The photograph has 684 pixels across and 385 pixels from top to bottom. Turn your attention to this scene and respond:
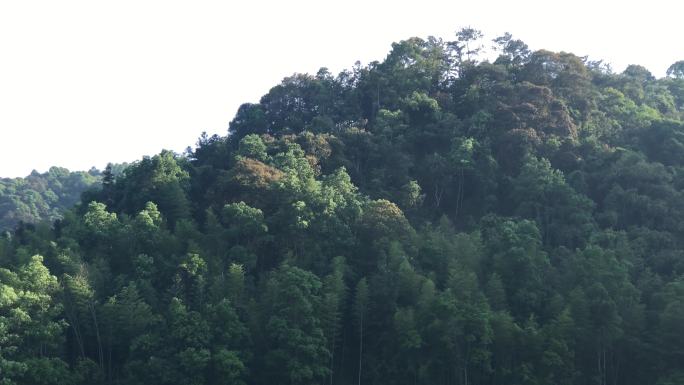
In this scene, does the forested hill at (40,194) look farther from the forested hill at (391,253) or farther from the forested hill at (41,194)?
the forested hill at (391,253)

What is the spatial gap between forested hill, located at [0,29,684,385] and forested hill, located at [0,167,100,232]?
70.0 ft

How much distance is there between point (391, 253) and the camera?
32.5m

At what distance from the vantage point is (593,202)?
36.0 m

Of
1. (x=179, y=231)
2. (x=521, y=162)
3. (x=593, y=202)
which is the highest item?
(x=521, y=162)

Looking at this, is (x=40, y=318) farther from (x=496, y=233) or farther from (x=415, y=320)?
(x=496, y=233)

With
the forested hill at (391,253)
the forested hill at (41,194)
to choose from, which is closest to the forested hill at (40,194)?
the forested hill at (41,194)

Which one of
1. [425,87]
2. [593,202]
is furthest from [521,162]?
[425,87]

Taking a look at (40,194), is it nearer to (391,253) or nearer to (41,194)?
(41,194)

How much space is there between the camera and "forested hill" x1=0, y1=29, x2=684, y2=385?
28797mm

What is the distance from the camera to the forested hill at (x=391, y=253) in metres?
28.8

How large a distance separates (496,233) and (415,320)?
633 centimetres

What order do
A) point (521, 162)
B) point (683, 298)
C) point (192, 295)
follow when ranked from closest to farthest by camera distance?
point (683, 298)
point (192, 295)
point (521, 162)

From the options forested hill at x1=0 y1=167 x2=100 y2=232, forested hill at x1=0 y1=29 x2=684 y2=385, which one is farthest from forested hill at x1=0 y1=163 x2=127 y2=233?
forested hill at x1=0 y1=29 x2=684 y2=385

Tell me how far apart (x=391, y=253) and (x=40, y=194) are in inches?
1640
